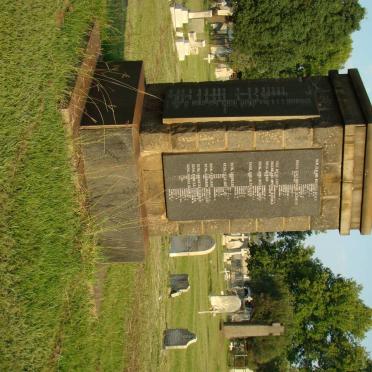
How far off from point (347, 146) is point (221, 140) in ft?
5.96

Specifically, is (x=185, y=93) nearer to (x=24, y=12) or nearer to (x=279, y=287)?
(x=24, y=12)

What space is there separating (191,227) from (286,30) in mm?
20510

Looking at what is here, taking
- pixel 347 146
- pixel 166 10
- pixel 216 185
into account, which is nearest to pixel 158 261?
pixel 216 185

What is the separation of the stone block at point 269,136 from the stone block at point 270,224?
48.9 inches

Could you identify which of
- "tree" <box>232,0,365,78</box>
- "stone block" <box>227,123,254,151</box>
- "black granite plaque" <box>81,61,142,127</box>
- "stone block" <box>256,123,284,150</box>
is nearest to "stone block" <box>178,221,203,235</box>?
"stone block" <box>227,123,254,151</box>

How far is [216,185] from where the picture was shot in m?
7.68

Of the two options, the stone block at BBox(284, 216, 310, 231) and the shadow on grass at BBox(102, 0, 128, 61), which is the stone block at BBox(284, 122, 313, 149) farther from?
the shadow on grass at BBox(102, 0, 128, 61)

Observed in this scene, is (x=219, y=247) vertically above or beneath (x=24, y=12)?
beneath

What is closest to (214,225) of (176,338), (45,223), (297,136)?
(297,136)

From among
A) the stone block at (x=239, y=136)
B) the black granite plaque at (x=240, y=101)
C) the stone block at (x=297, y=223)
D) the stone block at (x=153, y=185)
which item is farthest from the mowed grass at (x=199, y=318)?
the black granite plaque at (x=240, y=101)

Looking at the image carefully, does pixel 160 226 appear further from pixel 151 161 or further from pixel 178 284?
pixel 178 284

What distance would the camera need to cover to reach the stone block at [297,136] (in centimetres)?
740

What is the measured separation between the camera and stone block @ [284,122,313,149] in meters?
7.40

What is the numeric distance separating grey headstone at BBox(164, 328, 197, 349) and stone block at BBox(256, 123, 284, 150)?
24.9 feet
